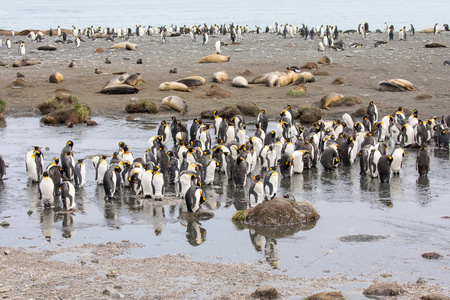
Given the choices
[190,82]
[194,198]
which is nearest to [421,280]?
[194,198]

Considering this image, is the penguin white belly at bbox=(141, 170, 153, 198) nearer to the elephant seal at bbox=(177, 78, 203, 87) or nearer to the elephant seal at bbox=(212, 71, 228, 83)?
the elephant seal at bbox=(177, 78, 203, 87)

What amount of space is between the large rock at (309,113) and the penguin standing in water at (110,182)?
10.3 metres

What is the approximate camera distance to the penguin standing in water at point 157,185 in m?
13.4

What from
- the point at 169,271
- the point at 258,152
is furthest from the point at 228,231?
the point at 258,152

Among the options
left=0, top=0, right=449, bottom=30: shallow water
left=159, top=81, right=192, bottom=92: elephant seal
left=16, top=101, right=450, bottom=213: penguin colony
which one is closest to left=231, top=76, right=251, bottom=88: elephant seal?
left=159, top=81, right=192, bottom=92: elephant seal

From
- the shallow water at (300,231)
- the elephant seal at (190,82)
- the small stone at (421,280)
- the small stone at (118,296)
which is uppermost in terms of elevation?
the elephant seal at (190,82)

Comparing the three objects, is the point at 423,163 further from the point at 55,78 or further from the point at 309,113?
the point at 55,78

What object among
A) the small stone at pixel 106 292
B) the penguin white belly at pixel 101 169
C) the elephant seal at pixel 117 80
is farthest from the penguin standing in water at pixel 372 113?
the small stone at pixel 106 292

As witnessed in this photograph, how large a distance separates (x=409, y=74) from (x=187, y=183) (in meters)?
20.4

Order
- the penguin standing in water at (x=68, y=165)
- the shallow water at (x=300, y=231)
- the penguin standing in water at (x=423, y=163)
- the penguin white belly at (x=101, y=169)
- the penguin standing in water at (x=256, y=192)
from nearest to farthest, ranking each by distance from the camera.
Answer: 1. the shallow water at (x=300, y=231)
2. the penguin standing in water at (x=256, y=192)
3. the penguin white belly at (x=101, y=169)
4. the penguin standing in water at (x=68, y=165)
5. the penguin standing in water at (x=423, y=163)

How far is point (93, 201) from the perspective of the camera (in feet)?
44.9

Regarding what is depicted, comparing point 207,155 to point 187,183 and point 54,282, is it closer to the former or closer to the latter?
point 187,183

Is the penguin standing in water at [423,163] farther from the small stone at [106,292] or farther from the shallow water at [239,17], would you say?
the shallow water at [239,17]

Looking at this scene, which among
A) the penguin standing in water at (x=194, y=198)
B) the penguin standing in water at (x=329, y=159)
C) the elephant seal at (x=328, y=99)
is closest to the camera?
the penguin standing in water at (x=194, y=198)
